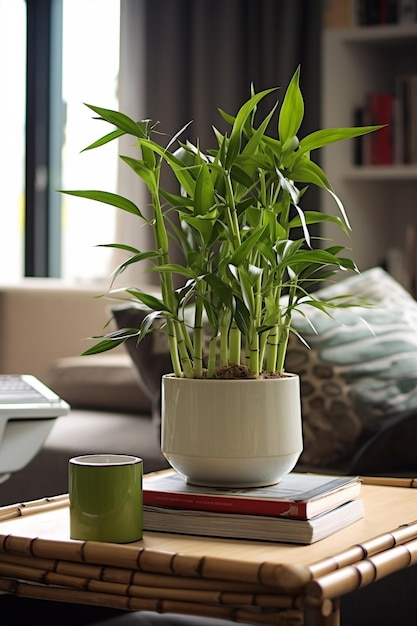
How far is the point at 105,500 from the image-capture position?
43.2 inches

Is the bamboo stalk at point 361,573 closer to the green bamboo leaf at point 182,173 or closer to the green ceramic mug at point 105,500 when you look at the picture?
the green ceramic mug at point 105,500

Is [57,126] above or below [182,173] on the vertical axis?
above

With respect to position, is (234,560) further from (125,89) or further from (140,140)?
(125,89)

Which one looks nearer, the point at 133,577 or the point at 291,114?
the point at 133,577

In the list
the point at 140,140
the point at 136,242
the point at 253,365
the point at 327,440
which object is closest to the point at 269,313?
the point at 253,365

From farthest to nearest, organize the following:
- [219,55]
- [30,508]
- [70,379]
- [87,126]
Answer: [87,126] → [219,55] → [70,379] → [30,508]

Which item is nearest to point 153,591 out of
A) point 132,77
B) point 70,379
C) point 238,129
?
point 238,129

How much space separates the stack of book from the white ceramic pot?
0.03 meters

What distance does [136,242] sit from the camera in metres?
3.95

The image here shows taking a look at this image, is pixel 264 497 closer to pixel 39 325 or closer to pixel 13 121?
pixel 39 325

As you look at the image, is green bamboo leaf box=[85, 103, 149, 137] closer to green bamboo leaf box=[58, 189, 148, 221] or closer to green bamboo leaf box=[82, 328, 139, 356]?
green bamboo leaf box=[58, 189, 148, 221]

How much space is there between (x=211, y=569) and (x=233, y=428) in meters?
0.19

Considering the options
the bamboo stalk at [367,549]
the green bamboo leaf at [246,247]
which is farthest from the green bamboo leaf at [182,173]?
the bamboo stalk at [367,549]

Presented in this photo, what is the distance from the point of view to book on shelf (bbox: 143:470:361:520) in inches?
44.1
